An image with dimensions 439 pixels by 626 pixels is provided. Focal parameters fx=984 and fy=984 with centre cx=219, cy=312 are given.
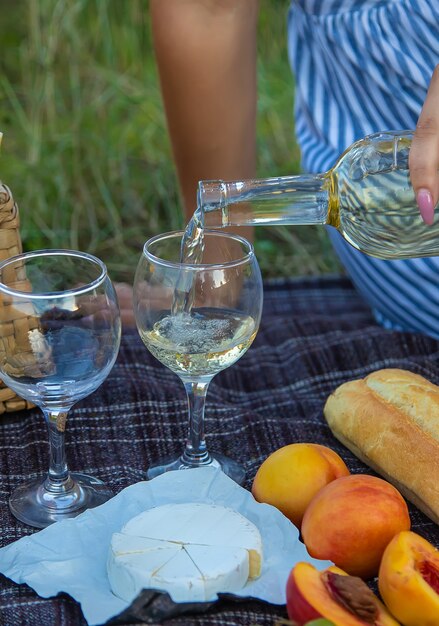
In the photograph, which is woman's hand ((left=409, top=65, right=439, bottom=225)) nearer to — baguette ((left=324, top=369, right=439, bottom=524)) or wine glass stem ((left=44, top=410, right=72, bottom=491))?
baguette ((left=324, top=369, right=439, bottom=524))

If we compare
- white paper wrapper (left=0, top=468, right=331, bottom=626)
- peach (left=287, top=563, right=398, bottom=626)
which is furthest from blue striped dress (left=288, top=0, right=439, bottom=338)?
peach (left=287, top=563, right=398, bottom=626)

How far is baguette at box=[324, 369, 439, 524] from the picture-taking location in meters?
0.98

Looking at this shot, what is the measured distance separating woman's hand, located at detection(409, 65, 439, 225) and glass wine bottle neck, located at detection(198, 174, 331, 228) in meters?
0.12

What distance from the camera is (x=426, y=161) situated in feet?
3.01

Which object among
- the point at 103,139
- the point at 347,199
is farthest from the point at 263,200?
the point at 103,139

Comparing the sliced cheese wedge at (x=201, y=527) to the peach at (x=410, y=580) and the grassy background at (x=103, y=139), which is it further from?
the grassy background at (x=103, y=139)

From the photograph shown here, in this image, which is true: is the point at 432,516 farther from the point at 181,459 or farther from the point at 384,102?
the point at 384,102

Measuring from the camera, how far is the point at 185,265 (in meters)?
0.94

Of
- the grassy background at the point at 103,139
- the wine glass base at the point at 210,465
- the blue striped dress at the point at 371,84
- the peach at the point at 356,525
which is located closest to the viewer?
the peach at the point at 356,525

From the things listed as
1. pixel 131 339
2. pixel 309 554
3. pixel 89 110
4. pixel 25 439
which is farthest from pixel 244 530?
pixel 89 110

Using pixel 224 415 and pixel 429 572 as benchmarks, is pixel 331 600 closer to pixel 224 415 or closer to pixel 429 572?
pixel 429 572

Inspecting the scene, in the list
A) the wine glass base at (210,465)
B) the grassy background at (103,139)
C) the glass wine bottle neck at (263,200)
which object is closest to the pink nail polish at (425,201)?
the glass wine bottle neck at (263,200)

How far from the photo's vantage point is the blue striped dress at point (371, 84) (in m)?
1.41

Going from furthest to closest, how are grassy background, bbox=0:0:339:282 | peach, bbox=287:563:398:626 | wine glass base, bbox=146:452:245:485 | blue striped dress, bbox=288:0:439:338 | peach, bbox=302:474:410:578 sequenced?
grassy background, bbox=0:0:339:282
blue striped dress, bbox=288:0:439:338
wine glass base, bbox=146:452:245:485
peach, bbox=302:474:410:578
peach, bbox=287:563:398:626
